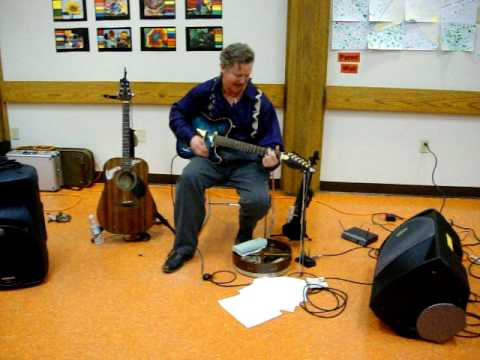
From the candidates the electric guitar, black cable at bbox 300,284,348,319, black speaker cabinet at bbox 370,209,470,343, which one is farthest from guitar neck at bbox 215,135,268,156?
black speaker cabinet at bbox 370,209,470,343

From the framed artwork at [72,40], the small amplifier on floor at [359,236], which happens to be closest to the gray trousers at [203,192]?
the small amplifier on floor at [359,236]

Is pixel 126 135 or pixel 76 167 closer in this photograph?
pixel 126 135

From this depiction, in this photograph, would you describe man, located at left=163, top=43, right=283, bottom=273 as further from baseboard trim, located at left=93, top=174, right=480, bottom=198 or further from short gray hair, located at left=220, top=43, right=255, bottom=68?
baseboard trim, located at left=93, top=174, right=480, bottom=198

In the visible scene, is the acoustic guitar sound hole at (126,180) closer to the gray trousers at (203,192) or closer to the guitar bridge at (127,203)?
the guitar bridge at (127,203)

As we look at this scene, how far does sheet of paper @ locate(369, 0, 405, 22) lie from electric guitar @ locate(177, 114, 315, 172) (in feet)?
5.13

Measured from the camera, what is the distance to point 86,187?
3523 millimetres

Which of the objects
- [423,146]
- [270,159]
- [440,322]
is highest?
[270,159]

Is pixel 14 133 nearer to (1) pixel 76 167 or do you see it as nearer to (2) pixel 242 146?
(1) pixel 76 167

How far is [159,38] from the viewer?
10.9 feet

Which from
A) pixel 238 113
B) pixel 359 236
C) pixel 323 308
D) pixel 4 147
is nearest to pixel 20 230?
pixel 238 113

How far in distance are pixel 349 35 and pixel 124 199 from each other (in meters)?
1.99

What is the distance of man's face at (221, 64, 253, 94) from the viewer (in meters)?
2.10

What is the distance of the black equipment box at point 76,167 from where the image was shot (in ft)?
11.4

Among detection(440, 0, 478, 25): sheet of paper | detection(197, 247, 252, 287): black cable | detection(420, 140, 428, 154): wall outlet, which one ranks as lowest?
detection(197, 247, 252, 287): black cable
